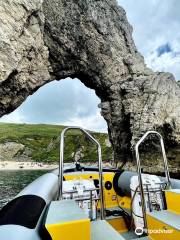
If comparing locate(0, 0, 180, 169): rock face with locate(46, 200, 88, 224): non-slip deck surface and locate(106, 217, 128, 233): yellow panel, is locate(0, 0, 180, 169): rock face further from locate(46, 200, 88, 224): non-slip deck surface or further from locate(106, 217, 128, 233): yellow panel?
locate(46, 200, 88, 224): non-slip deck surface

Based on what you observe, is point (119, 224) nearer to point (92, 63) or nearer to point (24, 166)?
point (92, 63)

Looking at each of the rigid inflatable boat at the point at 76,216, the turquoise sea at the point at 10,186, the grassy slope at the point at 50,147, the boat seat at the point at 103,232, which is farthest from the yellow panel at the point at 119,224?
the grassy slope at the point at 50,147

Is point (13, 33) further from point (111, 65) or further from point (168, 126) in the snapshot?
point (168, 126)

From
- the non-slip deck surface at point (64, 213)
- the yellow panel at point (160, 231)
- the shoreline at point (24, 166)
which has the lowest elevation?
the yellow panel at point (160, 231)

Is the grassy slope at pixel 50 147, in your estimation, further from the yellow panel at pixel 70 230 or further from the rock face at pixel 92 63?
the yellow panel at pixel 70 230

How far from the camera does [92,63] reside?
2609 cm

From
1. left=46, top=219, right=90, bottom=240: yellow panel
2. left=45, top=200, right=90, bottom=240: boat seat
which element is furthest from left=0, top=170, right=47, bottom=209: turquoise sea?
left=46, top=219, right=90, bottom=240: yellow panel

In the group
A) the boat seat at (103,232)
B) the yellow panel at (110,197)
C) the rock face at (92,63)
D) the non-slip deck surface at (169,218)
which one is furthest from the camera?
the rock face at (92,63)

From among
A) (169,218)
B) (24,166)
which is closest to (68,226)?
(169,218)

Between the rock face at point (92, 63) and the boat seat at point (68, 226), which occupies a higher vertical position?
the rock face at point (92, 63)

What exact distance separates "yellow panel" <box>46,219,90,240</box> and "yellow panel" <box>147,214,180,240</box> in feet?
3.46

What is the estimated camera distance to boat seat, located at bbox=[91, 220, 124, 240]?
241cm

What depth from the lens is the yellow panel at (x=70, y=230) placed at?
212 centimetres

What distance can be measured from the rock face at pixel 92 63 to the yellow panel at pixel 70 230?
1602 cm
